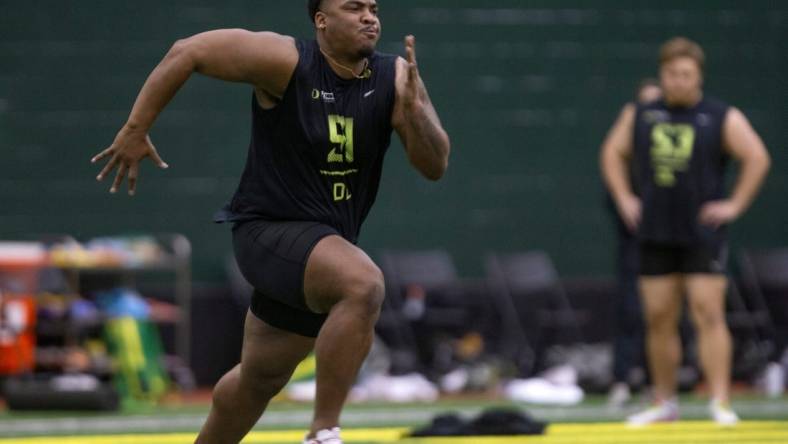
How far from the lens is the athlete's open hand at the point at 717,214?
393 inches

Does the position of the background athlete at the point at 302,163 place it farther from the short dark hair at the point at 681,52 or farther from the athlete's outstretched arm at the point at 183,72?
the short dark hair at the point at 681,52

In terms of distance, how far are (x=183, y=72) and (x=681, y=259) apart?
5.26 metres

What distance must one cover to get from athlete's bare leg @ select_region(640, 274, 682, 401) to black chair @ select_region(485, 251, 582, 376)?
427cm

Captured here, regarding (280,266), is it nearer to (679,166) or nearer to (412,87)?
(412,87)

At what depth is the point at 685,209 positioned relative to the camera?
1004 centimetres

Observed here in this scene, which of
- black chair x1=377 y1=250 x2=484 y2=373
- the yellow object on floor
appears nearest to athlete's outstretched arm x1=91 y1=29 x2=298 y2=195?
the yellow object on floor

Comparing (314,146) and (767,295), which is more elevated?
(314,146)

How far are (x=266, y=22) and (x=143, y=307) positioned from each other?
320 cm

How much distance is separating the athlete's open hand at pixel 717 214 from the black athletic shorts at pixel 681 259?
14 centimetres

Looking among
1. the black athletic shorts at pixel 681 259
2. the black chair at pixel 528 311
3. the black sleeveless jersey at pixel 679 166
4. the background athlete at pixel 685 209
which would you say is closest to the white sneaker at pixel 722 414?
the background athlete at pixel 685 209

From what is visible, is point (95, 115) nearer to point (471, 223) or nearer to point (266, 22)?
point (266, 22)

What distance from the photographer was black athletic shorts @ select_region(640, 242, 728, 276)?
9.94 metres

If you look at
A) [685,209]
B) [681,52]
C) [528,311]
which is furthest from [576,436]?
[528,311]

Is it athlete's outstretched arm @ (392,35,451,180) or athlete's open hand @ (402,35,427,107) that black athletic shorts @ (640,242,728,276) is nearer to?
athlete's outstretched arm @ (392,35,451,180)
